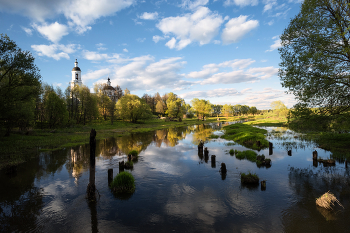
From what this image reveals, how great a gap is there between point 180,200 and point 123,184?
462 centimetres

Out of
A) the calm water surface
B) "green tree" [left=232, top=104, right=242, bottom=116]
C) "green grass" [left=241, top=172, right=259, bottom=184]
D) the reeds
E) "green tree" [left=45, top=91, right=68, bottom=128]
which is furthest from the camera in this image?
"green tree" [left=232, top=104, right=242, bottom=116]

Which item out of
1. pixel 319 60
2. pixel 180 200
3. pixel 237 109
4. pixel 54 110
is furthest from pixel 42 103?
pixel 237 109

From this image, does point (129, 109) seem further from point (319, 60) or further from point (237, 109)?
point (237, 109)

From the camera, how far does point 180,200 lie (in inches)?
458

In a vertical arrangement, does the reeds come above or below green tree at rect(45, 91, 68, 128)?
below

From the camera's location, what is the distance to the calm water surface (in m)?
9.09

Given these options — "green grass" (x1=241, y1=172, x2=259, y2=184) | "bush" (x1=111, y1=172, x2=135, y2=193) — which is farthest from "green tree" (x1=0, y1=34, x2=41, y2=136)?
"green grass" (x1=241, y1=172, x2=259, y2=184)

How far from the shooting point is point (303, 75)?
58.6ft

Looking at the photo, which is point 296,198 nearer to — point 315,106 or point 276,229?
point 276,229

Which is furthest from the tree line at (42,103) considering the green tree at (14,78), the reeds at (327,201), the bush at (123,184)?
the reeds at (327,201)

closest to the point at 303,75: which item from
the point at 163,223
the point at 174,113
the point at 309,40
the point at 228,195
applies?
the point at 309,40

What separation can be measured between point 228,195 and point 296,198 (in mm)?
4492

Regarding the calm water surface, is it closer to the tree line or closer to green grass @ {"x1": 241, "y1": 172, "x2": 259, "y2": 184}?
green grass @ {"x1": 241, "y1": 172, "x2": 259, "y2": 184}

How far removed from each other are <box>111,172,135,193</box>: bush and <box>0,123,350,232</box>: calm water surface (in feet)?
1.95
